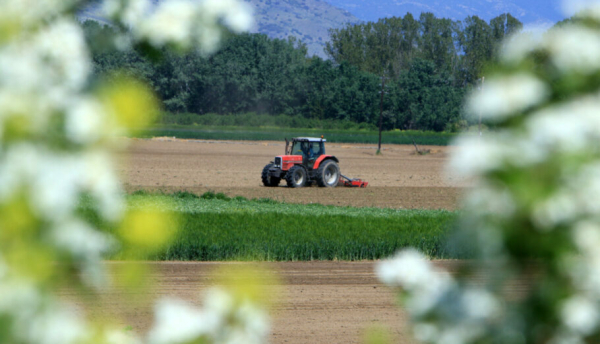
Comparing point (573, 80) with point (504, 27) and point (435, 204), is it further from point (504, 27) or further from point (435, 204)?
point (504, 27)

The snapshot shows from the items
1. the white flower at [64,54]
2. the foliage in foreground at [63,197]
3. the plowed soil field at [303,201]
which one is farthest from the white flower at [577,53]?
the white flower at [64,54]

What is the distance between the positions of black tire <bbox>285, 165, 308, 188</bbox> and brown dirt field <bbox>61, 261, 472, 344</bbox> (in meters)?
10.5

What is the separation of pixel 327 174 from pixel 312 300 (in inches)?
549

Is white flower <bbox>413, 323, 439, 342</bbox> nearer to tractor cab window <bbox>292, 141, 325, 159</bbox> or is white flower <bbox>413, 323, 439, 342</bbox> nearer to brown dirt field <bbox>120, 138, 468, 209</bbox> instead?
brown dirt field <bbox>120, 138, 468, 209</bbox>

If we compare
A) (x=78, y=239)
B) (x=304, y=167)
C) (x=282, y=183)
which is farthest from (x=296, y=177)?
(x=78, y=239)

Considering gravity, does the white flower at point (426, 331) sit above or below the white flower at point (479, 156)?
below

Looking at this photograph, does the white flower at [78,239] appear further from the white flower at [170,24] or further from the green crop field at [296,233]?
the green crop field at [296,233]

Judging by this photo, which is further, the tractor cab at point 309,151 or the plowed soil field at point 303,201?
the tractor cab at point 309,151

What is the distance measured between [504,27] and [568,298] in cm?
11569

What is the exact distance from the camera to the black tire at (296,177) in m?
22.5

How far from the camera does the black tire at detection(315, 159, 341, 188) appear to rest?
23.1m

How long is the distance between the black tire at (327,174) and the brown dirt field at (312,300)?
35.9 ft

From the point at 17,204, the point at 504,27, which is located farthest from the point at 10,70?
the point at 504,27

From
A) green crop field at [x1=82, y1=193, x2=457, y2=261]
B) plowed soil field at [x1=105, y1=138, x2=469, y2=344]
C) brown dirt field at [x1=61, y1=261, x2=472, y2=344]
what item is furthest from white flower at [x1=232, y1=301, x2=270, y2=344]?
green crop field at [x1=82, y1=193, x2=457, y2=261]
